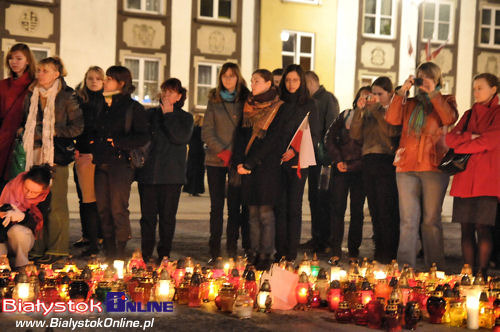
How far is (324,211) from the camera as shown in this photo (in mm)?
9102

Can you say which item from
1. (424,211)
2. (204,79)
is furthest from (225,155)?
(204,79)

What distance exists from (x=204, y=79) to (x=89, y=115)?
21.0m

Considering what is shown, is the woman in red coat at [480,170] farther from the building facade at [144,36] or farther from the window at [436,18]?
the window at [436,18]

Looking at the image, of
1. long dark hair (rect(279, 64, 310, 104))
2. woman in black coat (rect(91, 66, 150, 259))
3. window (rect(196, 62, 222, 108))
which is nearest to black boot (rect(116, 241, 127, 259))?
woman in black coat (rect(91, 66, 150, 259))

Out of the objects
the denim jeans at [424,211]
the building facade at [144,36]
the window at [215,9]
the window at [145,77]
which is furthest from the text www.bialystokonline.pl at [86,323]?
the window at [215,9]

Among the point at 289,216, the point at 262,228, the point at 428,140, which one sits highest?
the point at 428,140

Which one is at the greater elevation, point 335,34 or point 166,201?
point 335,34

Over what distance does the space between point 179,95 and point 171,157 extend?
652mm

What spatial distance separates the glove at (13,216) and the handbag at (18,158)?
0.87 m

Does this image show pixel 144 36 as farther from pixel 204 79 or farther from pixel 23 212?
pixel 23 212

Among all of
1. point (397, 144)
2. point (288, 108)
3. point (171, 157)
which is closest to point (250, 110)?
point (288, 108)

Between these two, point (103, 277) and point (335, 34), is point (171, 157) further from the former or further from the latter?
point (335, 34)

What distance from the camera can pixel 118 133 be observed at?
7.65 meters

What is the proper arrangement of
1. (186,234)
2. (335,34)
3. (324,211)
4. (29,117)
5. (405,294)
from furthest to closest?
(335,34) → (186,234) → (324,211) → (29,117) → (405,294)
